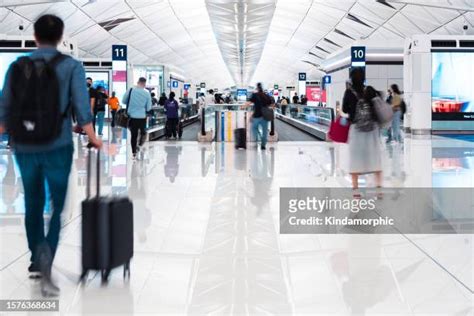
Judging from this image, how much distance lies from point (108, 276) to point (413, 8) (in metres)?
38.8

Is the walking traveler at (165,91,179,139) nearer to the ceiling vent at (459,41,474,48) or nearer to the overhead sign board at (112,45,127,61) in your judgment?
the overhead sign board at (112,45,127,61)

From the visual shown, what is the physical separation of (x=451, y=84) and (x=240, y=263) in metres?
21.9

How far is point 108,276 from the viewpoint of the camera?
199 inches

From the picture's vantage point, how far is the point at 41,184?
4828 millimetres

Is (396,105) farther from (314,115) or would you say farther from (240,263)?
(240,263)

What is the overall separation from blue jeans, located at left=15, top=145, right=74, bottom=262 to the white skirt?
4.77 meters

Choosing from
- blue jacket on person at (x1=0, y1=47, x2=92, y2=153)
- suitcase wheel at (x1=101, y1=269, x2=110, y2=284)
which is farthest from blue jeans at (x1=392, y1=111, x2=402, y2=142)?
blue jacket on person at (x1=0, y1=47, x2=92, y2=153)

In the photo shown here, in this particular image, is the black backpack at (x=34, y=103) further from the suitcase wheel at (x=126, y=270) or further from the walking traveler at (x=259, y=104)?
the walking traveler at (x=259, y=104)

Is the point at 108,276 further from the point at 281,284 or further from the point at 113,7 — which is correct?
the point at 113,7

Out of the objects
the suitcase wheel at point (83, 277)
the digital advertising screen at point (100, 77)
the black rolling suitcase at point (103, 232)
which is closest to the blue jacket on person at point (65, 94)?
the black rolling suitcase at point (103, 232)

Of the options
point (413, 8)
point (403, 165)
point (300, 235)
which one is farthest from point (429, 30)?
point (300, 235)

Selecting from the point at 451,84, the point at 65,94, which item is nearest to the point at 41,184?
the point at 65,94

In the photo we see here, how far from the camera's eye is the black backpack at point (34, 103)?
4.59m

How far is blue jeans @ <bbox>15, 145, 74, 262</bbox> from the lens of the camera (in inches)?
185
